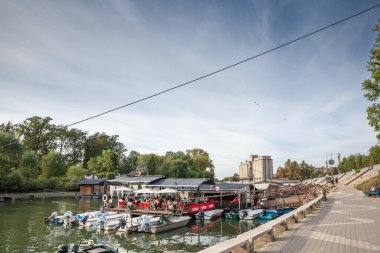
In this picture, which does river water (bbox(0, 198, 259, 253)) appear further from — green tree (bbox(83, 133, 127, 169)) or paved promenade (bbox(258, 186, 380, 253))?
green tree (bbox(83, 133, 127, 169))

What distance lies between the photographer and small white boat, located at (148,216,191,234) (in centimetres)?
2828

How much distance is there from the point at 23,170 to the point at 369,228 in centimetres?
7925

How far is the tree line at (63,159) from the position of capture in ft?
225

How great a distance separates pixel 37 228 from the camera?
29.3 meters

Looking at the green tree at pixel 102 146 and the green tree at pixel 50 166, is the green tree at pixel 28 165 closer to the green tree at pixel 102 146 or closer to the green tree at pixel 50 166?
the green tree at pixel 50 166

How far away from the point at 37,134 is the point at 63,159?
14.0 meters

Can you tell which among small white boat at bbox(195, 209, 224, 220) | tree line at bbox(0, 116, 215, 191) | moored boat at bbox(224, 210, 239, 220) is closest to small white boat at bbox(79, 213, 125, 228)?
small white boat at bbox(195, 209, 224, 220)

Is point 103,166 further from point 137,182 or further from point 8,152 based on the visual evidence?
point 137,182

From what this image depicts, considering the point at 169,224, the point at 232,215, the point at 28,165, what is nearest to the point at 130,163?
the point at 28,165

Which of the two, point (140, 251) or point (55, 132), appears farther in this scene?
point (55, 132)

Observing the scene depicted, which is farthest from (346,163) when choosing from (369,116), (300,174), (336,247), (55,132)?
(336,247)

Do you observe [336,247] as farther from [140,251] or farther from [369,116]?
[369,116]

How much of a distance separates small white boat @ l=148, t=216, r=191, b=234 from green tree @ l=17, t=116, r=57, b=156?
7978 centimetres

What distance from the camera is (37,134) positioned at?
100 meters
